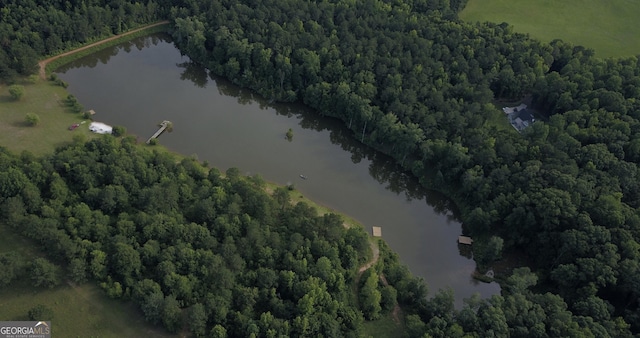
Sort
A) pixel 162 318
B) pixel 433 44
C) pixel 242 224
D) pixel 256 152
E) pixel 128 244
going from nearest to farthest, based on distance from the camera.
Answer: pixel 162 318, pixel 128 244, pixel 242 224, pixel 256 152, pixel 433 44

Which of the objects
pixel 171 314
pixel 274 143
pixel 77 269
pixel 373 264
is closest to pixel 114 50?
pixel 274 143

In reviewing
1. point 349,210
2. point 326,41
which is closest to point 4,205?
point 349,210

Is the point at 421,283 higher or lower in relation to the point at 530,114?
lower

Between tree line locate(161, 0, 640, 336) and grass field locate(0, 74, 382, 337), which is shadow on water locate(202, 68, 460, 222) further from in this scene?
grass field locate(0, 74, 382, 337)

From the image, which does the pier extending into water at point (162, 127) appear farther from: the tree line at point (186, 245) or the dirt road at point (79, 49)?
the dirt road at point (79, 49)

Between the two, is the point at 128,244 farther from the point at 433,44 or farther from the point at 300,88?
the point at 433,44

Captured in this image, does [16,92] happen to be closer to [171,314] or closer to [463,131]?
[171,314]
